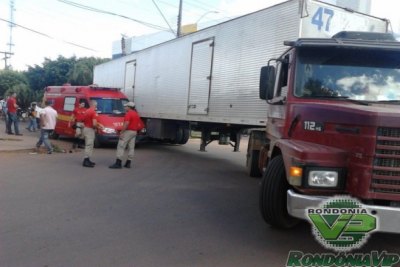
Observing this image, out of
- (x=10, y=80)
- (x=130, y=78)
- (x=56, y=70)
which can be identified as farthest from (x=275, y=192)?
(x=10, y=80)

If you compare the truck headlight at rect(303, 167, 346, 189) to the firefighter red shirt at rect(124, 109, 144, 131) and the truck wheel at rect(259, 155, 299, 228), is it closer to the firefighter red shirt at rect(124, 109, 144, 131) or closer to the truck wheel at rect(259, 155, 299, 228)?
the truck wheel at rect(259, 155, 299, 228)

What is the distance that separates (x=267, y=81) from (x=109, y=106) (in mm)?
11131

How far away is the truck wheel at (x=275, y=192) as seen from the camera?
5.37 m

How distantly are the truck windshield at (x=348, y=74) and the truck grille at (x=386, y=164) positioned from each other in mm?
1314

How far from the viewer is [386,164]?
430cm

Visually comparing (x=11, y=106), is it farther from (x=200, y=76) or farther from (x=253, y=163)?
(x=253, y=163)

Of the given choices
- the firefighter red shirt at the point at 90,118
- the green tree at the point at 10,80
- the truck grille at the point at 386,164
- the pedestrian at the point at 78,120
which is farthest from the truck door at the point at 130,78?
the green tree at the point at 10,80

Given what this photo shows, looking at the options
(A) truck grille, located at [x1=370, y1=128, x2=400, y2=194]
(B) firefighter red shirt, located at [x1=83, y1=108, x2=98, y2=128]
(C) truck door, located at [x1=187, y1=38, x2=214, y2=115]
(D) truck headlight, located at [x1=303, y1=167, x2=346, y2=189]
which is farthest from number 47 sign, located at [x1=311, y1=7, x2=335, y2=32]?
(B) firefighter red shirt, located at [x1=83, y1=108, x2=98, y2=128]

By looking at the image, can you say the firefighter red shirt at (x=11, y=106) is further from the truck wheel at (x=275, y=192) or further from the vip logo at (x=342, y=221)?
the vip logo at (x=342, y=221)

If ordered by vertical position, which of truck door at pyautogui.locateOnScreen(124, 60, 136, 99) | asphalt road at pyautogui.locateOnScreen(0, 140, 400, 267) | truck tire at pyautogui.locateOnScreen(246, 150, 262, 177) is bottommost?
asphalt road at pyautogui.locateOnScreen(0, 140, 400, 267)

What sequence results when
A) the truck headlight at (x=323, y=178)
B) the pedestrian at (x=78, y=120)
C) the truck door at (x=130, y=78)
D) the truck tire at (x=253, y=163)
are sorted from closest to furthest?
the truck headlight at (x=323, y=178) → the truck tire at (x=253, y=163) → the pedestrian at (x=78, y=120) → the truck door at (x=130, y=78)

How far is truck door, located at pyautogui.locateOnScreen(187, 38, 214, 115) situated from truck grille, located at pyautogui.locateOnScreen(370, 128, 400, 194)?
8321 millimetres

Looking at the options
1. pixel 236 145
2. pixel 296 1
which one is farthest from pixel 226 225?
pixel 236 145

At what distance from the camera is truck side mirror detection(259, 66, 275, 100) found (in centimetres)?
657
